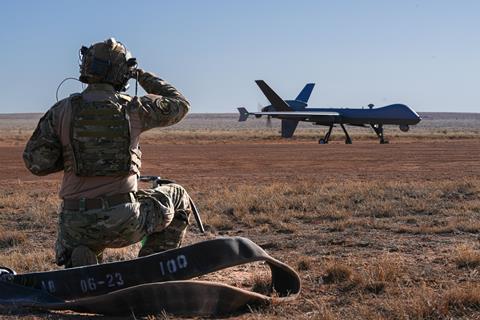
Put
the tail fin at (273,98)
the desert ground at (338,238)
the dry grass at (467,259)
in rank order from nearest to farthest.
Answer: the desert ground at (338,238), the dry grass at (467,259), the tail fin at (273,98)

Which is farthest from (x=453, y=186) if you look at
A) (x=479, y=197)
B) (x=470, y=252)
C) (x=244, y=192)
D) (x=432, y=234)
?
(x=470, y=252)

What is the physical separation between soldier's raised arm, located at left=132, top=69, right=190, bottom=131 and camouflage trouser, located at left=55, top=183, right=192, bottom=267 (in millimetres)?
572

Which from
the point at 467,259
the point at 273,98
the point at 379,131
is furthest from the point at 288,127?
the point at 467,259

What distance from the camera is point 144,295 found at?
5.21 meters

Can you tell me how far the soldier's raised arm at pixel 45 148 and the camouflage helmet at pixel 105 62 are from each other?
0.37 metres

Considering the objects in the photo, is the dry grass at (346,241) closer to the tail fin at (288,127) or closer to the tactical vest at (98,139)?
the tactical vest at (98,139)

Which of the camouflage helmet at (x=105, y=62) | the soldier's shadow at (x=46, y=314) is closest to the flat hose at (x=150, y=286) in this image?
the soldier's shadow at (x=46, y=314)

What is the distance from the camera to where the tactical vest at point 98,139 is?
5297 mm

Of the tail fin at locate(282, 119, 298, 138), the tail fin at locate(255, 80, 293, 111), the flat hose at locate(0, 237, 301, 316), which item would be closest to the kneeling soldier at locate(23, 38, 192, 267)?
the flat hose at locate(0, 237, 301, 316)

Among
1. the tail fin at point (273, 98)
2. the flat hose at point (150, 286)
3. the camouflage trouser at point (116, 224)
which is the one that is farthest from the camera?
the tail fin at point (273, 98)

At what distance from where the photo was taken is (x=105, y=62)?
546 centimetres

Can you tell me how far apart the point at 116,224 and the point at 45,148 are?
0.73m

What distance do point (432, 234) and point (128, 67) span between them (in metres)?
5.80

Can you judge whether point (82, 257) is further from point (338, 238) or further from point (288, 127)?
point (288, 127)
